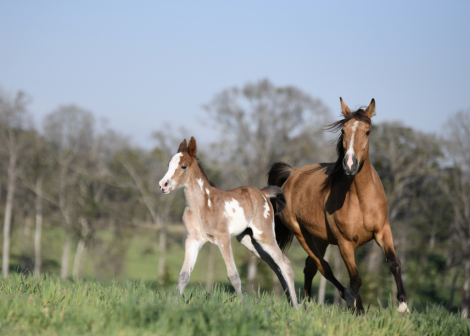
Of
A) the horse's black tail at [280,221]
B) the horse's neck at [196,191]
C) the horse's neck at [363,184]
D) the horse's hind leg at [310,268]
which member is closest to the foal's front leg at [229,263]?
the horse's neck at [196,191]

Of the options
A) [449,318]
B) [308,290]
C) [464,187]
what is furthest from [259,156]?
[449,318]

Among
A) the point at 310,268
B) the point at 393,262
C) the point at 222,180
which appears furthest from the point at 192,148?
the point at 222,180

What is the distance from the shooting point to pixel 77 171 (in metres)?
35.0

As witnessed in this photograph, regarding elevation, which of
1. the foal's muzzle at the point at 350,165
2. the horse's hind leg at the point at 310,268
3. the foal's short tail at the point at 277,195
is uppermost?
the foal's muzzle at the point at 350,165

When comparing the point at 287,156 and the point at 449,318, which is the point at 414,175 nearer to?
the point at 287,156

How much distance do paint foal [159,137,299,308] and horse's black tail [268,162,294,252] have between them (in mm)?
1934

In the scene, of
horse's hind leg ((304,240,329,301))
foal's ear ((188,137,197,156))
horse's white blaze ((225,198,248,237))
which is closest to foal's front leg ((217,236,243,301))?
horse's white blaze ((225,198,248,237))

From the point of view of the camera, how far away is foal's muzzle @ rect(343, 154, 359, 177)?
5.00 m

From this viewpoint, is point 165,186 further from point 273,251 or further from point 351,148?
point 351,148

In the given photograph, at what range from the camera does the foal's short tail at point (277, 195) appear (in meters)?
6.57

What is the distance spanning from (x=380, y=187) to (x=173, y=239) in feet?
109

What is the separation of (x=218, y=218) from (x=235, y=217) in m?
0.28

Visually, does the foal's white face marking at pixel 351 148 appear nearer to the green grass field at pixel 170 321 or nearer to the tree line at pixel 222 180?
the green grass field at pixel 170 321

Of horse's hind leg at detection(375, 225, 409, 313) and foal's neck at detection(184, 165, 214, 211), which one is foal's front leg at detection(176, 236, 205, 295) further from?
horse's hind leg at detection(375, 225, 409, 313)
